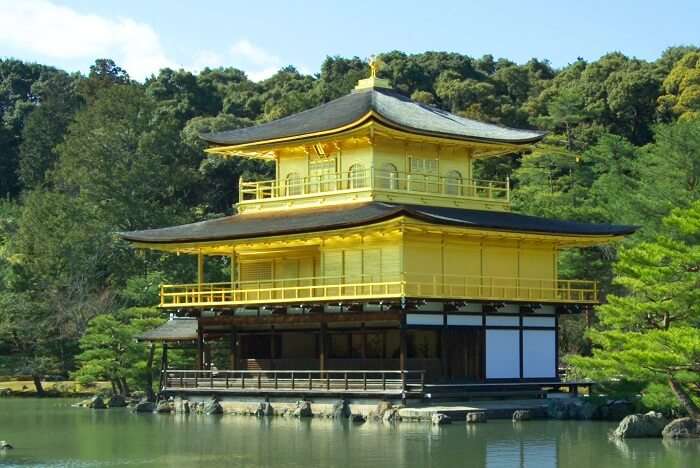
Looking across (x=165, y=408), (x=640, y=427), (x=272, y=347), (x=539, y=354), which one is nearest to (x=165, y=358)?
(x=165, y=408)

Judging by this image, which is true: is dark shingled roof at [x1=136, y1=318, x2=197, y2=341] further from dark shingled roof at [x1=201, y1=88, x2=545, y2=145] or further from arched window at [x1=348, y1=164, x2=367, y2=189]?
arched window at [x1=348, y1=164, x2=367, y2=189]

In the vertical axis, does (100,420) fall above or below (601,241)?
below

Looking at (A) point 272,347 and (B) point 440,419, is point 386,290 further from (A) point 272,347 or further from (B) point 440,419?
(A) point 272,347

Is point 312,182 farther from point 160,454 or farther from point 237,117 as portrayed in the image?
point 237,117

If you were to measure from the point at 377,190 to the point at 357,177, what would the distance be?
4.10 ft

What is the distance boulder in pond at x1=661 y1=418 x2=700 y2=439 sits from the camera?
32625mm

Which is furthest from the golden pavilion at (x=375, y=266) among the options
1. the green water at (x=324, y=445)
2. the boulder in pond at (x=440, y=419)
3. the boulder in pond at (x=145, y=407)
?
the green water at (x=324, y=445)

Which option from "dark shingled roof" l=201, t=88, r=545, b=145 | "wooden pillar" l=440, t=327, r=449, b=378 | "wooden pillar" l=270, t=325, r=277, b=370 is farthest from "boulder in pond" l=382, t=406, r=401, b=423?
"dark shingled roof" l=201, t=88, r=545, b=145

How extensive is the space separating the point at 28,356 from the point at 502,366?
2903cm

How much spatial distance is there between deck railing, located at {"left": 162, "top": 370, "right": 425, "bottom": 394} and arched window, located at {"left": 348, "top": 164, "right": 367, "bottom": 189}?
6408 mm

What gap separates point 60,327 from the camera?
63.7 metres

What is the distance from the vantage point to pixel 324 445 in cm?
3234

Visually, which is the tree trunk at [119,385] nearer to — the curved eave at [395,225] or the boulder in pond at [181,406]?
the curved eave at [395,225]

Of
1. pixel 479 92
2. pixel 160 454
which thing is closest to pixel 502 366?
pixel 160 454
